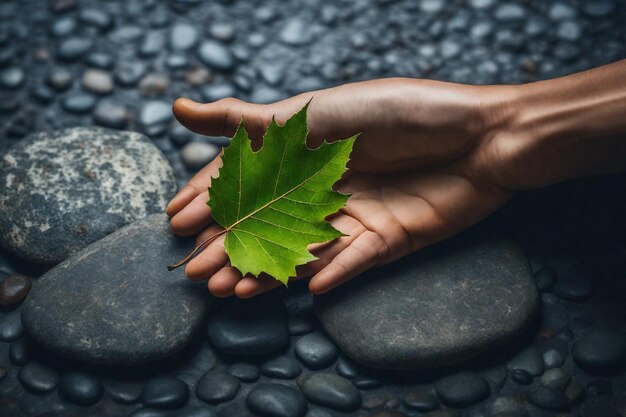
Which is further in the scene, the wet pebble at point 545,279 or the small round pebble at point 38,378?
the wet pebble at point 545,279

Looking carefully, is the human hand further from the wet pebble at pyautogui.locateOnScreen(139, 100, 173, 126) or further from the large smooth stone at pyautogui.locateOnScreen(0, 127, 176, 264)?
the wet pebble at pyautogui.locateOnScreen(139, 100, 173, 126)

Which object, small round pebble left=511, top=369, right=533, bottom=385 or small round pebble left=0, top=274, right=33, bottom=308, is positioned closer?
small round pebble left=511, top=369, right=533, bottom=385

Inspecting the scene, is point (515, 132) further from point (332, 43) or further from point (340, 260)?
point (332, 43)

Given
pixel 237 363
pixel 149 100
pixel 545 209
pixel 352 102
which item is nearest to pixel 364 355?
pixel 237 363

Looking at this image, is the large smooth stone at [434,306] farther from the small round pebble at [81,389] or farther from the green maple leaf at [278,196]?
the small round pebble at [81,389]

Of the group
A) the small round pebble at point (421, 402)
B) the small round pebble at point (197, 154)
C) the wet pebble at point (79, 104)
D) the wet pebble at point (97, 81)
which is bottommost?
the small round pebble at point (421, 402)

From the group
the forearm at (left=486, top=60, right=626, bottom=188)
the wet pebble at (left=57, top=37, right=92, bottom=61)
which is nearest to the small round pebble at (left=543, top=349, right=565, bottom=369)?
the forearm at (left=486, top=60, right=626, bottom=188)

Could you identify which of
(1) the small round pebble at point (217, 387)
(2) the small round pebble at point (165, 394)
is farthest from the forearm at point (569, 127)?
(2) the small round pebble at point (165, 394)

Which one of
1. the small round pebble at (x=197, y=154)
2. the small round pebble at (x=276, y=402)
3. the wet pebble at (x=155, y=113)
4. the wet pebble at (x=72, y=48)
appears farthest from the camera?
the wet pebble at (x=72, y=48)
